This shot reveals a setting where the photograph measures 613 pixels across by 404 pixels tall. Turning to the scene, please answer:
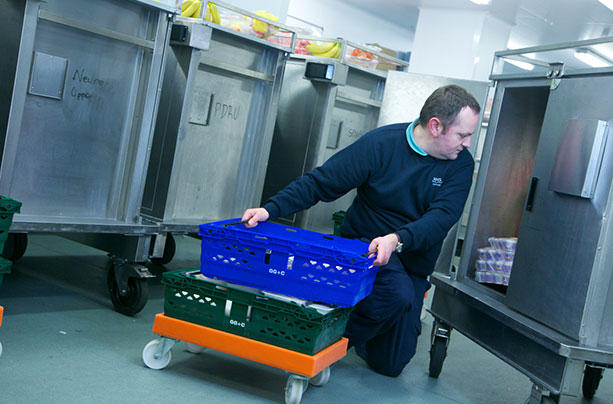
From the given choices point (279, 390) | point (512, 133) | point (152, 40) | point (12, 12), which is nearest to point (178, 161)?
point (152, 40)

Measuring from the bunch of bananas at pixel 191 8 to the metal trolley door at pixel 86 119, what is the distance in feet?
1.27

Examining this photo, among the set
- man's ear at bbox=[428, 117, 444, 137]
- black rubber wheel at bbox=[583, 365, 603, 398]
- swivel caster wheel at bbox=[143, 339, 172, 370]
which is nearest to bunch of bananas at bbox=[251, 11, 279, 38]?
man's ear at bbox=[428, 117, 444, 137]

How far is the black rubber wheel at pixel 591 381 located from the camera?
10.9ft

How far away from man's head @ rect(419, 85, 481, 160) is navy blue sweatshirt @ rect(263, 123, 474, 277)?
4.1 inches

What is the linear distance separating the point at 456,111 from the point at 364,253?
0.80m

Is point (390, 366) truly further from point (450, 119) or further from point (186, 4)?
point (186, 4)

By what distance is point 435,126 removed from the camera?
286 centimetres

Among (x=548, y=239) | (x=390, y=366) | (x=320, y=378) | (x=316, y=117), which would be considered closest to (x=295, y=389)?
(x=320, y=378)

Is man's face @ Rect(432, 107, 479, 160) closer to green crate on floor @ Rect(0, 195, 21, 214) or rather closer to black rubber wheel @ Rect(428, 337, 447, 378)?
black rubber wheel @ Rect(428, 337, 447, 378)

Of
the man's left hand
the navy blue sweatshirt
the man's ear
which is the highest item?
the man's ear

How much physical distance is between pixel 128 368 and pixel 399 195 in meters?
1.36

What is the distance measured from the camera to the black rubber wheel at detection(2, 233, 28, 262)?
12.4 feet

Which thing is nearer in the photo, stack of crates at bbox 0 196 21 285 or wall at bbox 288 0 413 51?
stack of crates at bbox 0 196 21 285

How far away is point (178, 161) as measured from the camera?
145 inches
